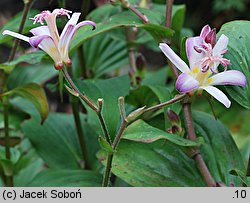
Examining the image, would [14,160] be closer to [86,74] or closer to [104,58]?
[86,74]

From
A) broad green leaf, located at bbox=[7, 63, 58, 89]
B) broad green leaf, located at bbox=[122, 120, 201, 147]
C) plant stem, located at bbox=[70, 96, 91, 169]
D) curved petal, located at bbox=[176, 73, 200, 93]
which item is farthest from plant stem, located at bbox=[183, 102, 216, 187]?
broad green leaf, located at bbox=[7, 63, 58, 89]

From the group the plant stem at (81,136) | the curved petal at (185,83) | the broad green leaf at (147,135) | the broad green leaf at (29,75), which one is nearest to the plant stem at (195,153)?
the broad green leaf at (147,135)

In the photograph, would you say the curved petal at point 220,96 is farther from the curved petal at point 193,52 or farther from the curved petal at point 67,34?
the curved petal at point 67,34

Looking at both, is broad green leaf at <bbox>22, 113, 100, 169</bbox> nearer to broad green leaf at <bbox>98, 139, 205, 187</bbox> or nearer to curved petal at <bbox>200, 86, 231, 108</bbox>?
broad green leaf at <bbox>98, 139, 205, 187</bbox>

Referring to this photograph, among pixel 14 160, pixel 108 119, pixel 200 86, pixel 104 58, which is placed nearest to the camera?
pixel 200 86

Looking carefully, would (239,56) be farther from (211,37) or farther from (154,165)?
(154,165)

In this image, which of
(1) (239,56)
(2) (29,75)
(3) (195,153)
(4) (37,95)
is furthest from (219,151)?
(2) (29,75)

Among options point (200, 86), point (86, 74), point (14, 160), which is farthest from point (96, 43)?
point (200, 86)
